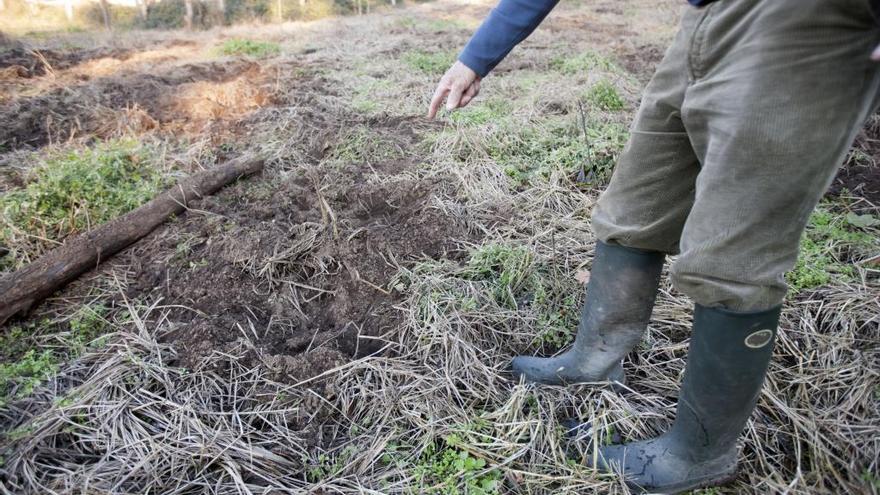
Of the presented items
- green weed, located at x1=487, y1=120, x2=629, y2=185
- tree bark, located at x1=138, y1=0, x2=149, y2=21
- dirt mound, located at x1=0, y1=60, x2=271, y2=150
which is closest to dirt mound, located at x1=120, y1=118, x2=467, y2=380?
green weed, located at x1=487, y1=120, x2=629, y2=185

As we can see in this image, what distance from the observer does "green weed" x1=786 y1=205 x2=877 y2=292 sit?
78.2 inches

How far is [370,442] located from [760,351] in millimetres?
1076

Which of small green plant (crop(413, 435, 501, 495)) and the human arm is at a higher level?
the human arm

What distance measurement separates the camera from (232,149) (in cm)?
367

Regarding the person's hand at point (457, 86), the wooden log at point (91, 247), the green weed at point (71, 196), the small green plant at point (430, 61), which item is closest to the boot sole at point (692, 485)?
the person's hand at point (457, 86)

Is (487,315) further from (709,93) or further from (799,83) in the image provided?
(799,83)

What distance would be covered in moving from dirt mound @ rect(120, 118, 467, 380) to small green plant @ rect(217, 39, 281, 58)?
16.2ft

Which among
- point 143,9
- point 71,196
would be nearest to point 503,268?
point 71,196

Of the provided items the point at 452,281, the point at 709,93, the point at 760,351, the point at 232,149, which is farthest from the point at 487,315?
the point at 232,149

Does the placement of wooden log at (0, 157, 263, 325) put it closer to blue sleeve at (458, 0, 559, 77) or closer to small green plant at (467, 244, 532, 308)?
small green plant at (467, 244, 532, 308)

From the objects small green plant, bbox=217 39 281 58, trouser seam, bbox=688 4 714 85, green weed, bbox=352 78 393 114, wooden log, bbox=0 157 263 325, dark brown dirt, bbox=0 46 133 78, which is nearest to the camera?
trouser seam, bbox=688 4 714 85

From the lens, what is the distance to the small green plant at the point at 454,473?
1364mm

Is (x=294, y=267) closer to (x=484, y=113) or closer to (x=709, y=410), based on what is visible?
(x=709, y=410)

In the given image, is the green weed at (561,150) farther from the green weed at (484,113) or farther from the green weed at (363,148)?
the green weed at (363,148)
